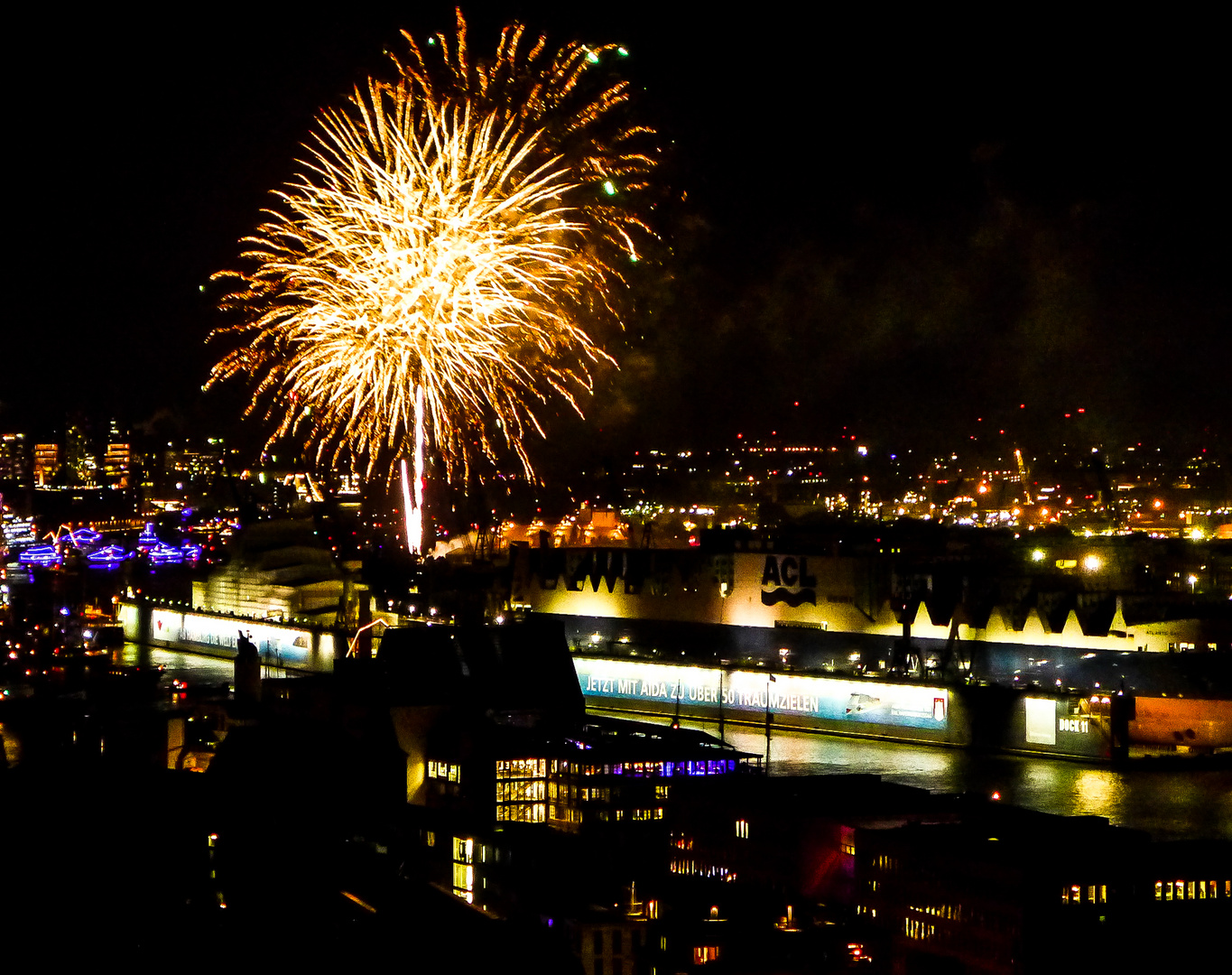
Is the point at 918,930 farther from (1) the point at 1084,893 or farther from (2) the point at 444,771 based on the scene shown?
(2) the point at 444,771

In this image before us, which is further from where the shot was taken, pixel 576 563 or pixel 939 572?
pixel 576 563

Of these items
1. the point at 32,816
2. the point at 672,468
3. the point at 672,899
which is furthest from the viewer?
the point at 672,468

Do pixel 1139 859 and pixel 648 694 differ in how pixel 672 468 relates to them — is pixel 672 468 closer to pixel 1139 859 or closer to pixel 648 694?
pixel 648 694

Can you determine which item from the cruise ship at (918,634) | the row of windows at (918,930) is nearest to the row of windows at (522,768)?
the row of windows at (918,930)

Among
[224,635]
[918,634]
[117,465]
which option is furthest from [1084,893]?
[117,465]

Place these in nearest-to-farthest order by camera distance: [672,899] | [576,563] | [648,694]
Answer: [672,899] < [648,694] < [576,563]

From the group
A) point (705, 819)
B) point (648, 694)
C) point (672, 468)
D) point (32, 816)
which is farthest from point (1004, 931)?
point (672, 468)

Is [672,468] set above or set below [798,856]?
above
